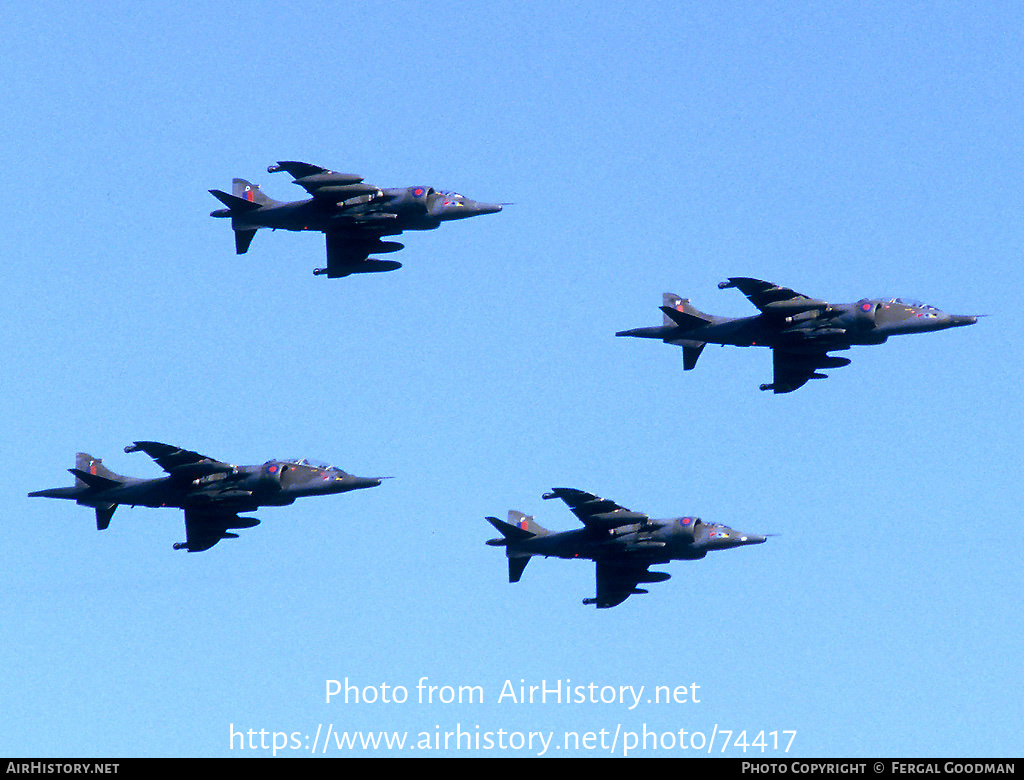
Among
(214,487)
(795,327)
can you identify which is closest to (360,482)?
(214,487)

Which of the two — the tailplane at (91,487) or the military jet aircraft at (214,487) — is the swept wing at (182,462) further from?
the tailplane at (91,487)

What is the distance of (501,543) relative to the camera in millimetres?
91812

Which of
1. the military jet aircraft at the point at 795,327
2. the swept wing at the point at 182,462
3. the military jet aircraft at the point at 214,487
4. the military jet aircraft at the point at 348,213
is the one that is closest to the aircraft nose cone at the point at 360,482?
the military jet aircraft at the point at 214,487

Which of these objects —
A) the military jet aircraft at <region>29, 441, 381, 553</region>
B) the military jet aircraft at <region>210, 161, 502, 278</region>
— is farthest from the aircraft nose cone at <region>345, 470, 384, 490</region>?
the military jet aircraft at <region>210, 161, 502, 278</region>

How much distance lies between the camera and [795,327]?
90.1 metres

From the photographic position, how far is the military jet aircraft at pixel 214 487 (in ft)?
276

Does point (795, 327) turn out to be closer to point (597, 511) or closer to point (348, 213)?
point (597, 511)

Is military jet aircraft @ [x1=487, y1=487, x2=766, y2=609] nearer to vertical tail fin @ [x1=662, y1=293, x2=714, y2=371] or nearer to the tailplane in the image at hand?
vertical tail fin @ [x1=662, y1=293, x2=714, y2=371]

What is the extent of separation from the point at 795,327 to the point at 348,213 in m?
23.3

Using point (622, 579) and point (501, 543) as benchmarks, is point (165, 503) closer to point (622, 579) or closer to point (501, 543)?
point (501, 543)

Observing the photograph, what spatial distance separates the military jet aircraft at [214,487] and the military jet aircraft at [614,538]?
34.1 feet

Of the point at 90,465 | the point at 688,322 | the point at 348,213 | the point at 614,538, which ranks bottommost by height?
the point at 614,538
